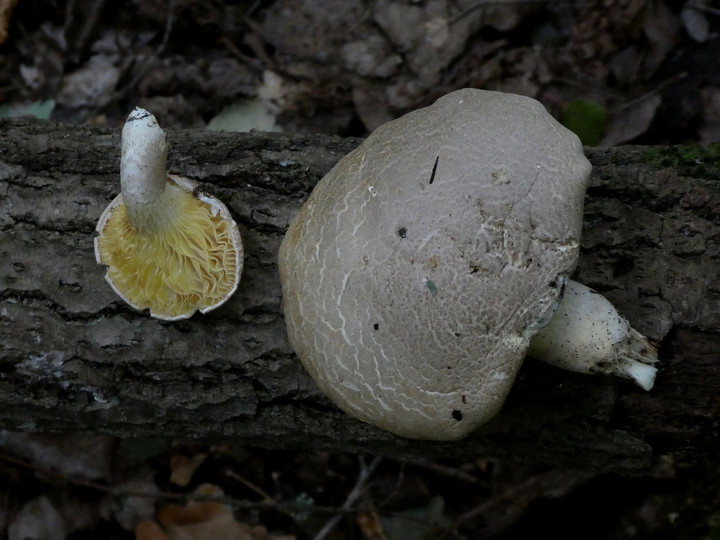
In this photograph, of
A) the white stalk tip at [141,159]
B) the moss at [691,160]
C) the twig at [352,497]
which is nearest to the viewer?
the white stalk tip at [141,159]

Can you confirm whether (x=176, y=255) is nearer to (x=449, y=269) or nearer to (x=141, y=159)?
(x=141, y=159)

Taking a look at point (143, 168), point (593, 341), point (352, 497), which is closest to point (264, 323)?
point (143, 168)

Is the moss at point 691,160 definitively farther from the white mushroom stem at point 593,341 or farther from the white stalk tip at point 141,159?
the white stalk tip at point 141,159

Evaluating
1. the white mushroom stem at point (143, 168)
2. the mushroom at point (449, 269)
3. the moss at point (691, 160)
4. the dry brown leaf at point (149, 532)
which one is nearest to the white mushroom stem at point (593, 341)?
the mushroom at point (449, 269)

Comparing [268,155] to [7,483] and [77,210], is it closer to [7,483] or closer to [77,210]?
[77,210]

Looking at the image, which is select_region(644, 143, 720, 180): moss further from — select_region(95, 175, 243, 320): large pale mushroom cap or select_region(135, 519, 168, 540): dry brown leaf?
select_region(135, 519, 168, 540): dry brown leaf
